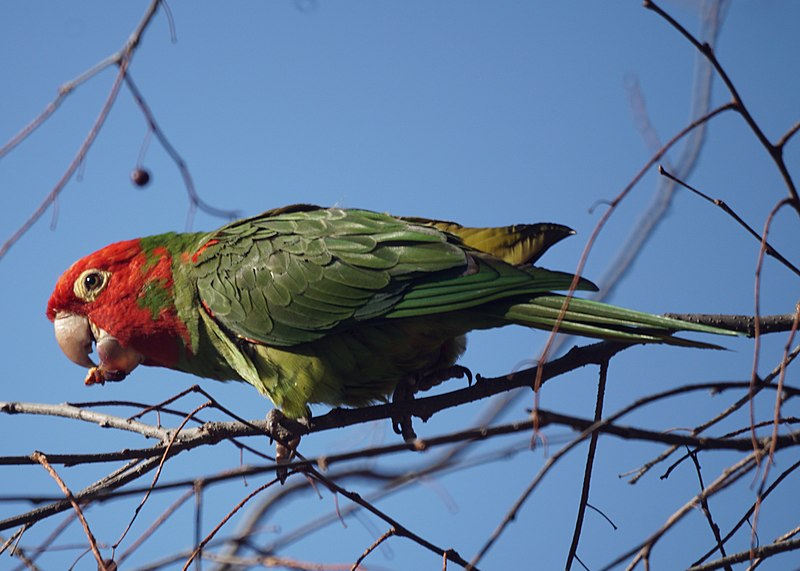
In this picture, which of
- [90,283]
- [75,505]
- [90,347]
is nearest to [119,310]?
[90,283]

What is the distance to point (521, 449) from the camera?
141cm

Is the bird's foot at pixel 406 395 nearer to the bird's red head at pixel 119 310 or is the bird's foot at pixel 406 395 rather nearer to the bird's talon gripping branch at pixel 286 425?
the bird's talon gripping branch at pixel 286 425

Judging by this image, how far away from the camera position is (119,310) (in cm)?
327

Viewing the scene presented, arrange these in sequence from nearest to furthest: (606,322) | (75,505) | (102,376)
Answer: (75,505) < (606,322) < (102,376)

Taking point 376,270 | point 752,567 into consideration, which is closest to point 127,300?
point 376,270

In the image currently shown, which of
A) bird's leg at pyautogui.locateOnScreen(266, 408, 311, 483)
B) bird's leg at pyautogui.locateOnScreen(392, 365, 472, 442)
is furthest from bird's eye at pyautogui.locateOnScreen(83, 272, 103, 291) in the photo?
bird's leg at pyautogui.locateOnScreen(392, 365, 472, 442)

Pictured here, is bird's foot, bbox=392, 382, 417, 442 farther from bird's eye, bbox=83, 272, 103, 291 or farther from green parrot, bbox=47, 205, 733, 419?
bird's eye, bbox=83, 272, 103, 291

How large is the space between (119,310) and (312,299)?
0.85 m

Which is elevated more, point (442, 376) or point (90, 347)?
point (90, 347)

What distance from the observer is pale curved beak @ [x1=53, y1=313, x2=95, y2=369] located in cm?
340

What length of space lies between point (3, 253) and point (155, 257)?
0.95 meters

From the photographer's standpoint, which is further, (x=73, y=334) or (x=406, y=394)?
(x=73, y=334)

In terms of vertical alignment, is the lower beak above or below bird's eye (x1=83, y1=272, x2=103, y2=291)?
below

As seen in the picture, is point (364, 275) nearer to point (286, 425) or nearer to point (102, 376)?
Answer: point (286, 425)
